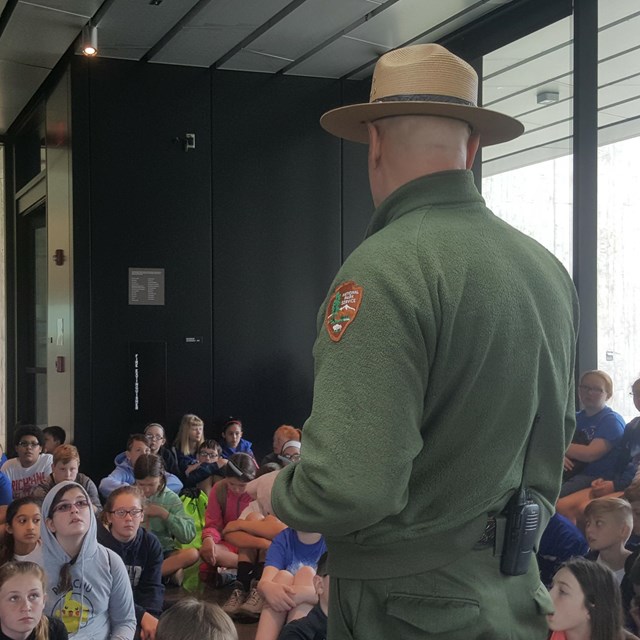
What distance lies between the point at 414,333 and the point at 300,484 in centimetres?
24

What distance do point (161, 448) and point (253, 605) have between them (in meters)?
2.58

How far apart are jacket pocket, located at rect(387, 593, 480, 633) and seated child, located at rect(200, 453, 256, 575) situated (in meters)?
4.28

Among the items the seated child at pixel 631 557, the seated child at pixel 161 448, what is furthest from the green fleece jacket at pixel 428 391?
the seated child at pixel 161 448

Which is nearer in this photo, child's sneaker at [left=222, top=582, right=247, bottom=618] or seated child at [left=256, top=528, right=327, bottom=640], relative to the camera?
seated child at [left=256, top=528, right=327, bottom=640]

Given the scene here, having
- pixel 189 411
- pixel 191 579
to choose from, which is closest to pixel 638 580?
pixel 191 579

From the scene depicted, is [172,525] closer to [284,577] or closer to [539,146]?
[284,577]

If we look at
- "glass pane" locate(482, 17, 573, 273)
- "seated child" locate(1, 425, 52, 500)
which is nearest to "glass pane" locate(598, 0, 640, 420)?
"glass pane" locate(482, 17, 573, 273)

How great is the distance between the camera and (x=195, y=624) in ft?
9.00

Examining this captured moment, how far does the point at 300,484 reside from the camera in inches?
44.0

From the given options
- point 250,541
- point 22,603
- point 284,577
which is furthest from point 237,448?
point 22,603

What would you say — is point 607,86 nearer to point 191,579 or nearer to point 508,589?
point 191,579

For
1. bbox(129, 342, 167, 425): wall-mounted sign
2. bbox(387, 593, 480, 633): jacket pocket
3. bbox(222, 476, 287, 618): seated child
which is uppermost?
bbox(387, 593, 480, 633): jacket pocket

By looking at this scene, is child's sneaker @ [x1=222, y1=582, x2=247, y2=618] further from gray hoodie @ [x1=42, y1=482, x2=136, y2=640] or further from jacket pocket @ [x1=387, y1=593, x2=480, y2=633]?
jacket pocket @ [x1=387, y1=593, x2=480, y2=633]

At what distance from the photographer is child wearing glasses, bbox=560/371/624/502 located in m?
5.21
